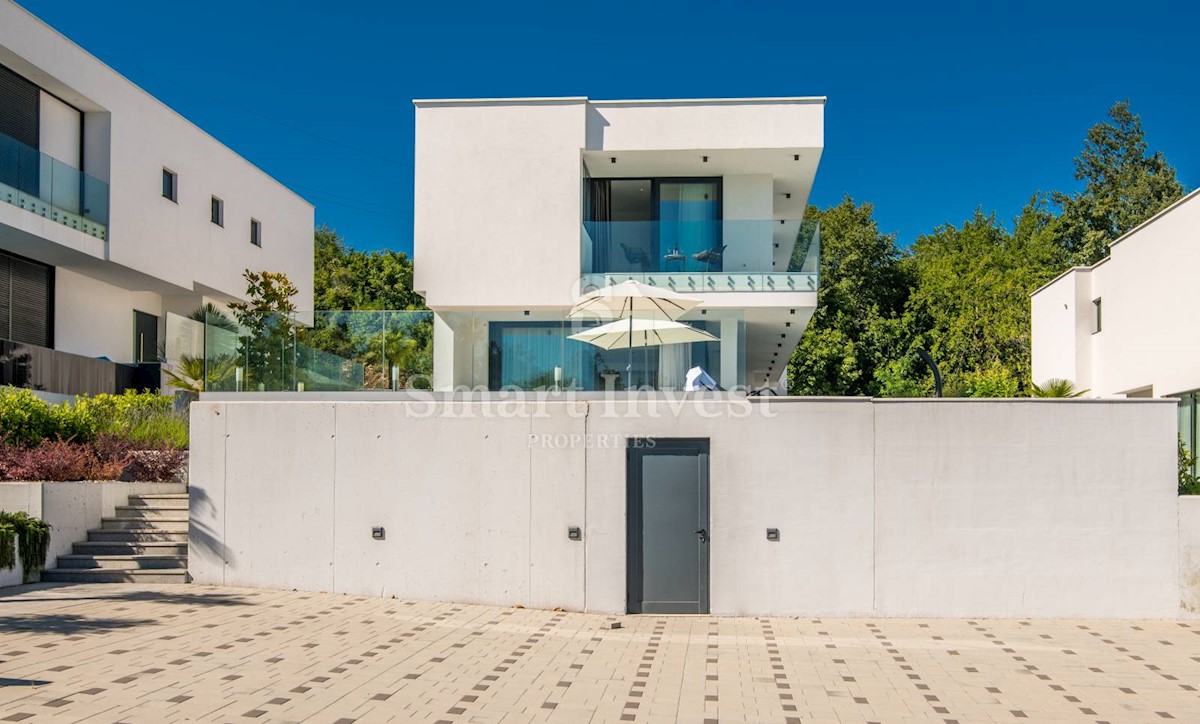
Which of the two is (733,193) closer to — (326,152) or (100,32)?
(100,32)

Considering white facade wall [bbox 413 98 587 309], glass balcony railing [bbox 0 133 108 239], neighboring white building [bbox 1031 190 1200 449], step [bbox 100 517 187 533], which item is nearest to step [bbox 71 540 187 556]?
step [bbox 100 517 187 533]

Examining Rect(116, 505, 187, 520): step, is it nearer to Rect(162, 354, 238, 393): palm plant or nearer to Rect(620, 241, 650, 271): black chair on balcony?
Rect(162, 354, 238, 393): palm plant

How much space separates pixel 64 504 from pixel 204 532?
180 centimetres

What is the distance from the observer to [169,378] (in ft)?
76.3

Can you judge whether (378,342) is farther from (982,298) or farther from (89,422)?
(982,298)

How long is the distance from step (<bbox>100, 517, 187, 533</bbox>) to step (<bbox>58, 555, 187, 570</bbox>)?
517 mm

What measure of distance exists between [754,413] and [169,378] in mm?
16585

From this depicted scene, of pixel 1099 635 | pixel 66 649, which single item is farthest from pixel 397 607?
pixel 1099 635

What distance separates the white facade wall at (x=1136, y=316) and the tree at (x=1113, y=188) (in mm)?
16141

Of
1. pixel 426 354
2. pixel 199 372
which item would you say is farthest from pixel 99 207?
pixel 426 354

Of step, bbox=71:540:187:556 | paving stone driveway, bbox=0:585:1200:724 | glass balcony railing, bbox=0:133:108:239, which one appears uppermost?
glass balcony railing, bbox=0:133:108:239

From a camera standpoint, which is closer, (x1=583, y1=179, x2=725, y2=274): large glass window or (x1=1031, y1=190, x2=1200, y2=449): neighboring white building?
(x1=1031, y1=190, x2=1200, y2=449): neighboring white building

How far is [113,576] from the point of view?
12.2m

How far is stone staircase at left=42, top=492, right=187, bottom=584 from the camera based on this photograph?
1216 centimetres
